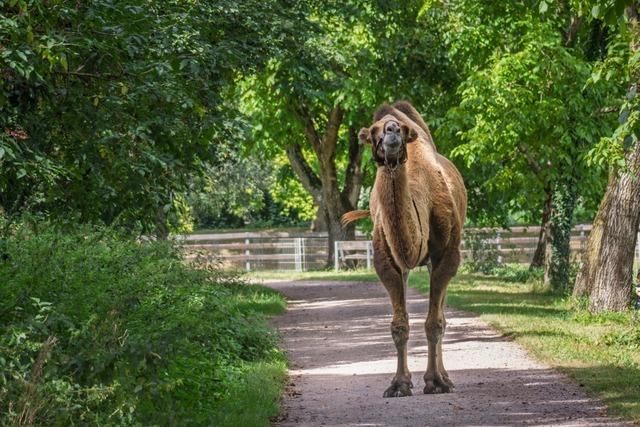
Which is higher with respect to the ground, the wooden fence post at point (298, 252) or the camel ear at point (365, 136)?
the camel ear at point (365, 136)

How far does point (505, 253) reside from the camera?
4638 cm

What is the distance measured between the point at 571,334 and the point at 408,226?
239 inches

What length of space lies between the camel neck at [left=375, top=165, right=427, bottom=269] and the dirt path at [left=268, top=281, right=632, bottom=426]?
1.39 meters

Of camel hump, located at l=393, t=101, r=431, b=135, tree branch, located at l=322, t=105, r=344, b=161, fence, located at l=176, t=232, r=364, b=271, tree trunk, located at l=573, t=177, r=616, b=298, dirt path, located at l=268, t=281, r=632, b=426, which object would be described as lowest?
fence, located at l=176, t=232, r=364, b=271

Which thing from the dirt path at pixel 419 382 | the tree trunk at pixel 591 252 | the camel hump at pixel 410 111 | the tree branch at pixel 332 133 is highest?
the tree branch at pixel 332 133

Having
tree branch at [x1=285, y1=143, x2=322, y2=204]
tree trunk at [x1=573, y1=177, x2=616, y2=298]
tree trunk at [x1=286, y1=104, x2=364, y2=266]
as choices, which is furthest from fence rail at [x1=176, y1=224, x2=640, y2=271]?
tree trunk at [x1=573, y1=177, x2=616, y2=298]

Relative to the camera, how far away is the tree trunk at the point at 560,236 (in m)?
27.4

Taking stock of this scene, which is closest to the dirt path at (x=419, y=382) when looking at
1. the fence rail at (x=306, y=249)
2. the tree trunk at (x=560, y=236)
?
the tree trunk at (x=560, y=236)

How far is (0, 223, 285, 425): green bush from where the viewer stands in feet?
23.5

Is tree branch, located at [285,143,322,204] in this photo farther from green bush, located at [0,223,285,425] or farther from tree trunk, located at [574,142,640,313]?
green bush, located at [0,223,285,425]

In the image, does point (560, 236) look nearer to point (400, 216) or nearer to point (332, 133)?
point (332, 133)

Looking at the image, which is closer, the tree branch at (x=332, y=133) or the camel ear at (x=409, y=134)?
the camel ear at (x=409, y=134)

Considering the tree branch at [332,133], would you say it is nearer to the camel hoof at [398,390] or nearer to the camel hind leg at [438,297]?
the camel hind leg at [438,297]

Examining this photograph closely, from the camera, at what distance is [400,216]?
11.9 meters
